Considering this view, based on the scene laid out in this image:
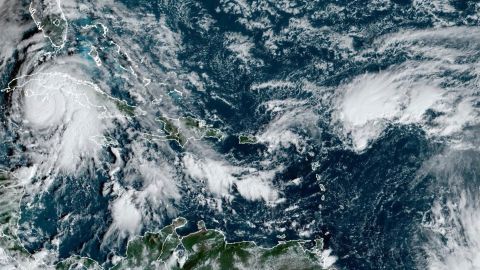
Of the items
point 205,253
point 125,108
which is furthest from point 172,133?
point 205,253

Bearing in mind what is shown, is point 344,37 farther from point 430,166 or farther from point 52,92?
point 52,92

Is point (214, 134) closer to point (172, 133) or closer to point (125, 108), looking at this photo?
point (172, 133)

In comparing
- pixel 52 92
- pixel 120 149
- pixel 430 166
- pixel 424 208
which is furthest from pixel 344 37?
A: pixel 52 92

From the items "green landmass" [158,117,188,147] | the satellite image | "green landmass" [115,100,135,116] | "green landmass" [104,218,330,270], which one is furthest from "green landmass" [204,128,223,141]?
"green landmass" [104,218,330,270]

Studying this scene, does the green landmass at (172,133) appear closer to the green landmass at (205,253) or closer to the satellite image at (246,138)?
the satellite image at (246,138)

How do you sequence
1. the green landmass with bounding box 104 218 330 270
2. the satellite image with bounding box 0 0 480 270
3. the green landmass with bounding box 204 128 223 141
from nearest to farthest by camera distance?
1. the satellite image with bounding box 0 0 480 270
2. the green landmass with bounding box 104 218 330 270
3. the green landmass with bounding box 204 128 223 141

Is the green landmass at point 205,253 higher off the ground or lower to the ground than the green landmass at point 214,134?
lower

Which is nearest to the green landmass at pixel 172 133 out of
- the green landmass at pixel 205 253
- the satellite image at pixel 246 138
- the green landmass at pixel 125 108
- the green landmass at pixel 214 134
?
the satellite image at pixel 246 138

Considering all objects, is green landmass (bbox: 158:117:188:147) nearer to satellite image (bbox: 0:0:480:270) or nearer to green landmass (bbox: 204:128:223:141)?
satellite image (bbox: 0:0:480:270)

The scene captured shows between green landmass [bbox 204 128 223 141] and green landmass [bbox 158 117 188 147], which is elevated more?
green landmass [bbox 158 117 188 147]

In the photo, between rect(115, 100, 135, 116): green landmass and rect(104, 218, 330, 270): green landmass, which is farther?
rect(115, 100, 135, 116): green landmass
